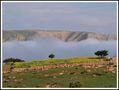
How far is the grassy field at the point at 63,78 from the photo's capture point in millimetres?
22641

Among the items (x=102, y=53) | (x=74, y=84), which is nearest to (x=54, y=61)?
(x=102, y=53)

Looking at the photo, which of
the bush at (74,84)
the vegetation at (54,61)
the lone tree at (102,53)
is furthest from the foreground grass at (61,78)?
the lone tree at (102,53)

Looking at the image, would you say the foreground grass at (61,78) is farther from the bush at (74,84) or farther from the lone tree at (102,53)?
the lone tree at (102,53)

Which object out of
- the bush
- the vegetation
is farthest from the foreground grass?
the vegetation

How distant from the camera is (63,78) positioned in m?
24.5

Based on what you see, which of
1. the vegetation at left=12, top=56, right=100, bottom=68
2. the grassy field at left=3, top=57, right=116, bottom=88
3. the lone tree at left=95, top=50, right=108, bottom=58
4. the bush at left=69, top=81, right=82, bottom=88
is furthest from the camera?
the lone tree at left=95, top=50, right=108, bottom=58

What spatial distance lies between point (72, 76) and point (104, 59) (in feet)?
19.1

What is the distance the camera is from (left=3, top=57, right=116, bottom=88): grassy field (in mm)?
22641

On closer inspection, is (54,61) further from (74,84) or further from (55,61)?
(74,84)

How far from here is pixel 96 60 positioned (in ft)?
98.5

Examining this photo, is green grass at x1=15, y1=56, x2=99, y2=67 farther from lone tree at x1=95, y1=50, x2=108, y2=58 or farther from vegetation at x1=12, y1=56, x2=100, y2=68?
lone tree at x1=95, y1=50, x2=108, y2=58

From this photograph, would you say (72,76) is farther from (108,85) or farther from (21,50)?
(21,50)

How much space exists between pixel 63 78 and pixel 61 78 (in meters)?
0.12

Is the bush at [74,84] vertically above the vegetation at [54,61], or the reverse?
the vegetation at [54,61]
